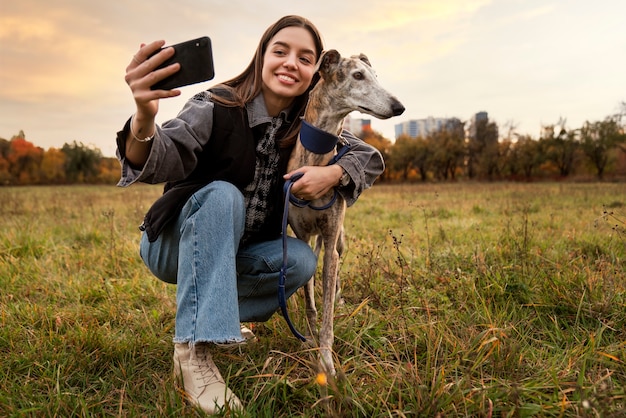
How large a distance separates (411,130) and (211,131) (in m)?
122

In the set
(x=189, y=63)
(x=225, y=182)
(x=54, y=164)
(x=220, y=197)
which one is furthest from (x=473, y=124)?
(x=189, y=63)

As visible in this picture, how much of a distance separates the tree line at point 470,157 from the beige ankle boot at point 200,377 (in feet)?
135

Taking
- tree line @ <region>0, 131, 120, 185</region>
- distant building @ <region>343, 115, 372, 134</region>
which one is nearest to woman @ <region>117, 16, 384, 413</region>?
distant building @ <region>343, 115, 372, 134</region>

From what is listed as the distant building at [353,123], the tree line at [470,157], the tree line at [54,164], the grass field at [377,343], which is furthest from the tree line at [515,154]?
the grass field at [377,343]

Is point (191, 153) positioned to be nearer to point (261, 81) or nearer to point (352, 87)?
point (261, 81)

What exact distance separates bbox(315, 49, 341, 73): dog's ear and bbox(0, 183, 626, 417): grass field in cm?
139

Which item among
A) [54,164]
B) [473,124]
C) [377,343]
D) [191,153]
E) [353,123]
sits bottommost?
[377,343]

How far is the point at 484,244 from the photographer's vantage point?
4.90 metres

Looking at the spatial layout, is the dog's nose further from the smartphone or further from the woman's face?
the smartphone

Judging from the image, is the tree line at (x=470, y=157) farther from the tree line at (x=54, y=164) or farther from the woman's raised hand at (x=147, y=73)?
the woman's raised hand at (x=147, y=73)

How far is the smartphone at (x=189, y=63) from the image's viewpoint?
1816 mm

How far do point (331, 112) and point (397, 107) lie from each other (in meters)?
0.39

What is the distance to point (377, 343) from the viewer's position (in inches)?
104

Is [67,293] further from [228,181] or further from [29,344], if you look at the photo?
[228,181]
